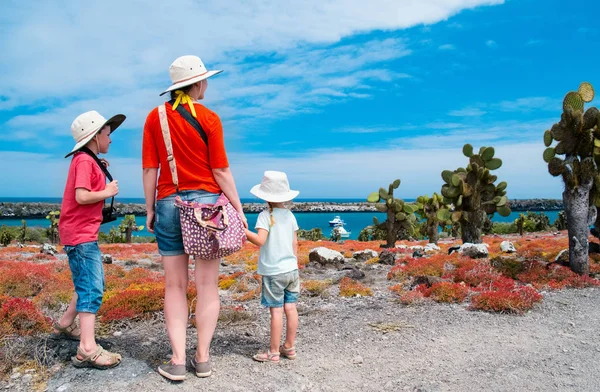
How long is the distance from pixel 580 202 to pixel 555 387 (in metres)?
6.97

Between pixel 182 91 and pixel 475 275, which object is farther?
pixel 475 275

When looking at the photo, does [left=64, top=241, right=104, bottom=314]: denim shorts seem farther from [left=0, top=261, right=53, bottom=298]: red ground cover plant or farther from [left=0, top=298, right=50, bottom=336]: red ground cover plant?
[left=0, top=261, right=53, bottom=298]: red ground cover plant

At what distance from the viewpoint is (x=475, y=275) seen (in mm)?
10078

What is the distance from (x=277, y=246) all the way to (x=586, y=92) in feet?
32.9

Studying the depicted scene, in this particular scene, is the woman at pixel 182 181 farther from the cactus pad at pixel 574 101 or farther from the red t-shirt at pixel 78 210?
the cactus pad at pixel 574 101

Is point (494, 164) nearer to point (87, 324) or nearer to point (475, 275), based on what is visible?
point (475, 275)

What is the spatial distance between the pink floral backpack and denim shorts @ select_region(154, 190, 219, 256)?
90 millimetres

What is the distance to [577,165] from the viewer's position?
1072 cm

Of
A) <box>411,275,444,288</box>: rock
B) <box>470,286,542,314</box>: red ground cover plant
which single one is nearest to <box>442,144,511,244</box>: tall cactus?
<box>411,275,444,288</box>: rock

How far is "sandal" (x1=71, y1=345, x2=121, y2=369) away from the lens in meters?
4.83

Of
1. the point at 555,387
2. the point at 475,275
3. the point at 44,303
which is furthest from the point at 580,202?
the point at 44,303

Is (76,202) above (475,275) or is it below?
above

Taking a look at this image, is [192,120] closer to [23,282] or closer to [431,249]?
[23,282]

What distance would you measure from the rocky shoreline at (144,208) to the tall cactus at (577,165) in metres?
74.2
